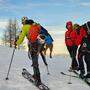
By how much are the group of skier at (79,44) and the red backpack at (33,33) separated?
237cm

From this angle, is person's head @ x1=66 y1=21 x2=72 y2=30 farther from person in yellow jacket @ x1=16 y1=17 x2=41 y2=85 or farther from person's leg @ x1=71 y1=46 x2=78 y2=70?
person in yellow jacket @ x1=16 y1=17 x2=41 y2=85

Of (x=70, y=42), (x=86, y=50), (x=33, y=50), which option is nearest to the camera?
(x=33, y=50)

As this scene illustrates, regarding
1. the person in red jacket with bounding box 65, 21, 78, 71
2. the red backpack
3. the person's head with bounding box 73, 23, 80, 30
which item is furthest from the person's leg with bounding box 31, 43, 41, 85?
the person in red jacket with bounding box 65, 21, 78, 71

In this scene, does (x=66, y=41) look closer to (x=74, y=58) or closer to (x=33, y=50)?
(x=74, y=58)

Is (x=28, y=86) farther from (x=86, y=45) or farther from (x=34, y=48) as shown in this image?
(x=86, y=45)

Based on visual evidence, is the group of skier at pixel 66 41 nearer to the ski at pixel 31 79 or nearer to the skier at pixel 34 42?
the skier at pixel 34 42

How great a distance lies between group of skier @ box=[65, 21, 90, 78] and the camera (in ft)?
63.5

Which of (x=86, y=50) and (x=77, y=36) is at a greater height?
(x=77, y=36)

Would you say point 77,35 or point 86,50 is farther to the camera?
point 77,35

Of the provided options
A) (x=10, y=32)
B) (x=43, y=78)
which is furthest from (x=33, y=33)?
(x=10, y=32)

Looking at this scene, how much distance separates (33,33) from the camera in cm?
1788

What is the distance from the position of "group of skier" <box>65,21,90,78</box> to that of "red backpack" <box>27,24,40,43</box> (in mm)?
2369

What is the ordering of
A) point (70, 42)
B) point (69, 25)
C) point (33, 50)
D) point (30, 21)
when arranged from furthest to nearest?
point (70, 42) < point (69, 25) < point (30, 21) < point (33, 50)

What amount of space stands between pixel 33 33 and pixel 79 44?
316cm
